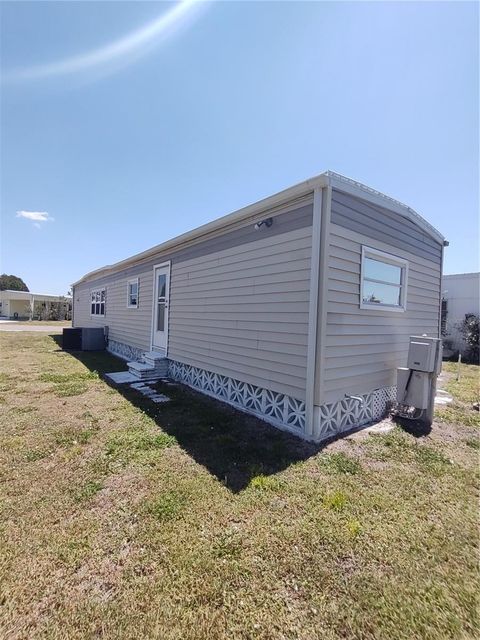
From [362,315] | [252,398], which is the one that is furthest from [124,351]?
[362,315]

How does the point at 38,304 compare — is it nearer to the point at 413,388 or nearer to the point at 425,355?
the point at 413,388

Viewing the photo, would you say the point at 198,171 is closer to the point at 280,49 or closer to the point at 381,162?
the point at 280,49

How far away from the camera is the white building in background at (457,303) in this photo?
12812 mm

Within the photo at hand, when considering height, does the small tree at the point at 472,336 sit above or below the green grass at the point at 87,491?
above

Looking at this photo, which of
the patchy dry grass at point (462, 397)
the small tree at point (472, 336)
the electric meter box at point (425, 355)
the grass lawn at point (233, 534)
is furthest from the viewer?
the small tree at point (472, 336)

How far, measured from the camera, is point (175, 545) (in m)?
2.12

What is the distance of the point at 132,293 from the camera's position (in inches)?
398

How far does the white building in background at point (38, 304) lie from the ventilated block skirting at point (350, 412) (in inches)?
1455

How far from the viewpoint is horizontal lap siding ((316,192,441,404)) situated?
399 cm

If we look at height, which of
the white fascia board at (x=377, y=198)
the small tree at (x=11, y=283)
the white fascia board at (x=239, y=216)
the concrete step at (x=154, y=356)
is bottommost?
the concrete step at (x=154, y=356)

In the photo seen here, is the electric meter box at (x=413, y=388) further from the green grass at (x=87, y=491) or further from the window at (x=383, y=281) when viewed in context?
the green grass at (x=87, y=491)

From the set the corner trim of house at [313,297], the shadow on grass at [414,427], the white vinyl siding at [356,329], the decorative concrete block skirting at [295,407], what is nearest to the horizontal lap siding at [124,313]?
the decorative concrete block skirting at [295,407]

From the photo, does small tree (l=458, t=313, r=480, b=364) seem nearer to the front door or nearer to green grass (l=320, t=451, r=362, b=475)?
green grass (l=320, t=451, r=362, b=475)

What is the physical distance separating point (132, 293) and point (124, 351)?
2138mm
